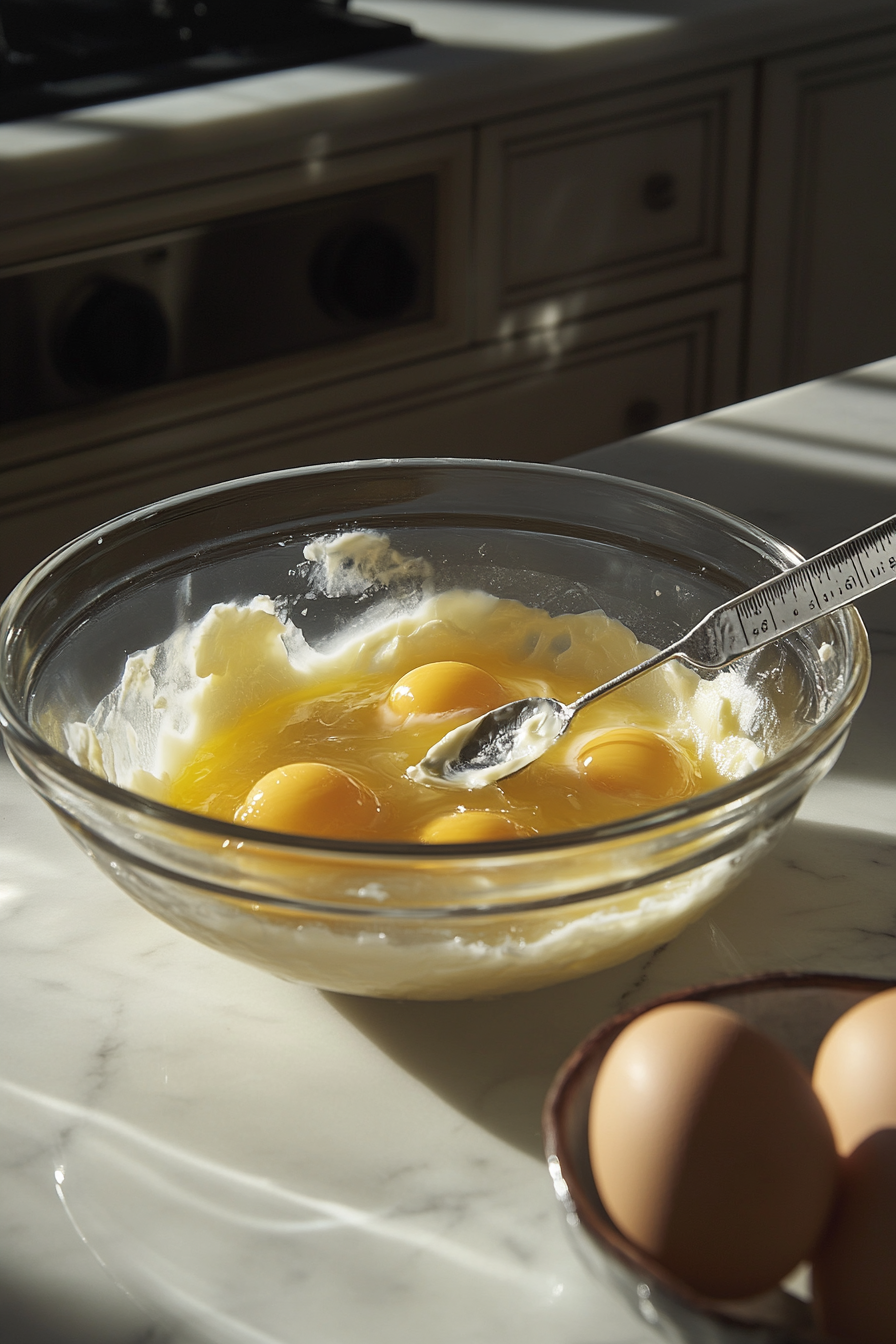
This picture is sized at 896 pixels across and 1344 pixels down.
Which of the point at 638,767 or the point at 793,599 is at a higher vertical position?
the point at 793,599

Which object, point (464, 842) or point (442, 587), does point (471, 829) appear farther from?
point (442, 587)

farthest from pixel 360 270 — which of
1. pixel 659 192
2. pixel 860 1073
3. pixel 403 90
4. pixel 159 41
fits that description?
pixel 860 1073

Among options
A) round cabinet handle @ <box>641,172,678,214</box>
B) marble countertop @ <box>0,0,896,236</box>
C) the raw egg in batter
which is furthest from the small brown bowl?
round cabinet handle @ <box>641,172,678,214</box>

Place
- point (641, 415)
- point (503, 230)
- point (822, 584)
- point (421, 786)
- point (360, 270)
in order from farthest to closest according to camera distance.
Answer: point (641, 415) < point (503, 230) < point (360, 270) < point (421, 786) < point (822, 584)

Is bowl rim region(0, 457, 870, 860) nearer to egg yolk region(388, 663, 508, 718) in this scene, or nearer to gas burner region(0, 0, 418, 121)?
egg yolk region(388, 663, 508, 718)

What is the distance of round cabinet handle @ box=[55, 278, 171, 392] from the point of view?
186 centimetres

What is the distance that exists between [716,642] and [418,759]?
0.24 meters

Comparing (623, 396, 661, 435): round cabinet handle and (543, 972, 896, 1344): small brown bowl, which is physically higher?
(543, 972, 896, 1344): small brown bowl

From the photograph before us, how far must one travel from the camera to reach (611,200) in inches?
91.1

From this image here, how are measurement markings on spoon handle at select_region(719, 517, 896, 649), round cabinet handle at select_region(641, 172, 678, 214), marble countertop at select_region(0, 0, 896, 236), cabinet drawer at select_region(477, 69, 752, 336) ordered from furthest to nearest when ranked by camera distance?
1. round cabinet handle at select_region(641, 172, 678, 214)
2. cabinet drawer at select_region(477, 69, 752, 336)
3. marble countertop at select_region(0, 0, 896, 236)
4. measurement markings on spoon handle at select_region(719, 517, 896, 649)

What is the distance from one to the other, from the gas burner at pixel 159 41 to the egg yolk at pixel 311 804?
1.42m

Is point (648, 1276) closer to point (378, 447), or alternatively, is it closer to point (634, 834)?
point (634, 834)

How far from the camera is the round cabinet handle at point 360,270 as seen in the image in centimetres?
203

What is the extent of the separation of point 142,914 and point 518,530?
41 centimetres
